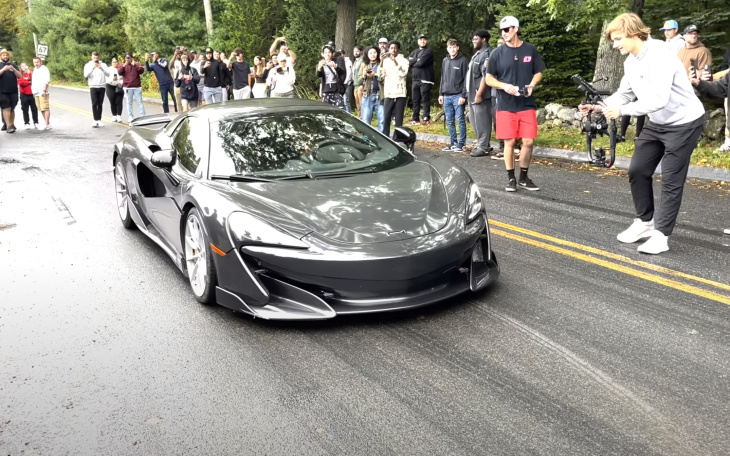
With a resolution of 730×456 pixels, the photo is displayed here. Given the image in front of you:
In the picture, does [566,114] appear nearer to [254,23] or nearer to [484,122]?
[484,122]

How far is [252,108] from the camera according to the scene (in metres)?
6.01

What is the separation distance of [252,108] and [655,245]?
3.58 m

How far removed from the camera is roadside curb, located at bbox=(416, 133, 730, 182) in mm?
9359

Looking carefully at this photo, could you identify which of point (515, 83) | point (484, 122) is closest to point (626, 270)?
point (515, 83)

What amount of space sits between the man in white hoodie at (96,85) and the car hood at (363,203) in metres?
16.5

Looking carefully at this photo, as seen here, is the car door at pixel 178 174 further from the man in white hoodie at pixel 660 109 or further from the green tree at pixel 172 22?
the green tree at pixel 172 22

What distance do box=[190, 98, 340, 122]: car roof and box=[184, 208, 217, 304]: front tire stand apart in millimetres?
1166

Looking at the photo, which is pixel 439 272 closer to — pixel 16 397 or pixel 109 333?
pixel 109 333

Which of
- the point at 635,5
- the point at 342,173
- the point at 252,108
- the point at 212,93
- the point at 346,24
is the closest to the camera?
the point at 342,173

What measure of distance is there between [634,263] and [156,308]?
3.68 meters

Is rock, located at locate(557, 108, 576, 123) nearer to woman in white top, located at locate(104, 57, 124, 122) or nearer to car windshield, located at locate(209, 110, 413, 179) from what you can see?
car windshield, located at locate(209, 110, 413, 179)

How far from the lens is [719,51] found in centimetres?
1605

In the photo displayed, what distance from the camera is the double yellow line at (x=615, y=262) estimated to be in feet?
16.3

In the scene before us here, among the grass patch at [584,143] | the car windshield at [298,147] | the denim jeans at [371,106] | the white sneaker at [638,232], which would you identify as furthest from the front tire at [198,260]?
the denim jeans at [371,106]
